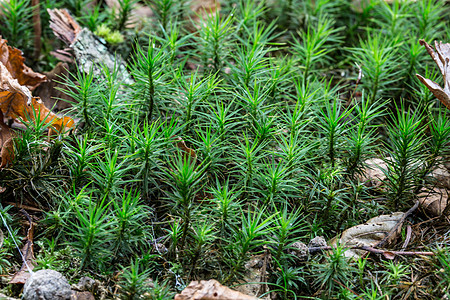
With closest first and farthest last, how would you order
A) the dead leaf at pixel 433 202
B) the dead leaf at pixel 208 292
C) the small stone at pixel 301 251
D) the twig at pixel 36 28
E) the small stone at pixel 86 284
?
the dead leaf at pixel 208 292 < the small stone at pixel 86 284 < the small stone at pixel 301 251 < the dead leaf at pixel 433 202 < the twig at pixel 36 28

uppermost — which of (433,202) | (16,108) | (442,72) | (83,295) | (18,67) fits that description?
(442,72)

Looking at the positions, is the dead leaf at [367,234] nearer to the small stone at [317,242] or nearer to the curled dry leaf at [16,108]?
the small stone at [317,242]

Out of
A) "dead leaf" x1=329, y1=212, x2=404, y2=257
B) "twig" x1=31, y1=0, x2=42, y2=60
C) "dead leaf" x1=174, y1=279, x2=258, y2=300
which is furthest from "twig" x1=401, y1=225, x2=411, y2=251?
"twig" x1=31, y1=0, x2=42, y2=60

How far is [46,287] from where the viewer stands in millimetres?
1885

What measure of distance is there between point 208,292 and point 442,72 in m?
1.77

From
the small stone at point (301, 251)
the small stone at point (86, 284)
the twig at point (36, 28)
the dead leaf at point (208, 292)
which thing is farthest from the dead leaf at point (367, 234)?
the twig at point (36, 28)

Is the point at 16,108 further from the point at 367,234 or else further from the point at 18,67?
the point at 367,234

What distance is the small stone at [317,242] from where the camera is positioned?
87.0 inches

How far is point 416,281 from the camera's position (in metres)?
2.09

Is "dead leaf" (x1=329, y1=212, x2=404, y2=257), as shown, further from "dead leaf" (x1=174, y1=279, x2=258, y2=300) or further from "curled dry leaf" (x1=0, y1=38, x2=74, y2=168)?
"curled dry leaf" (x1=0, y1=38, x2=74, y2=168)

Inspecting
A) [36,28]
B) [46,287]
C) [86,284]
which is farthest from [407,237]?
[36,28]

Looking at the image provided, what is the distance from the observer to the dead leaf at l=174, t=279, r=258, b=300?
1.87m

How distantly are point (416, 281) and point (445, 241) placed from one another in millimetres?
338

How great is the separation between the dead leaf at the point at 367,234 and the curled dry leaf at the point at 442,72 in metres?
0.73
